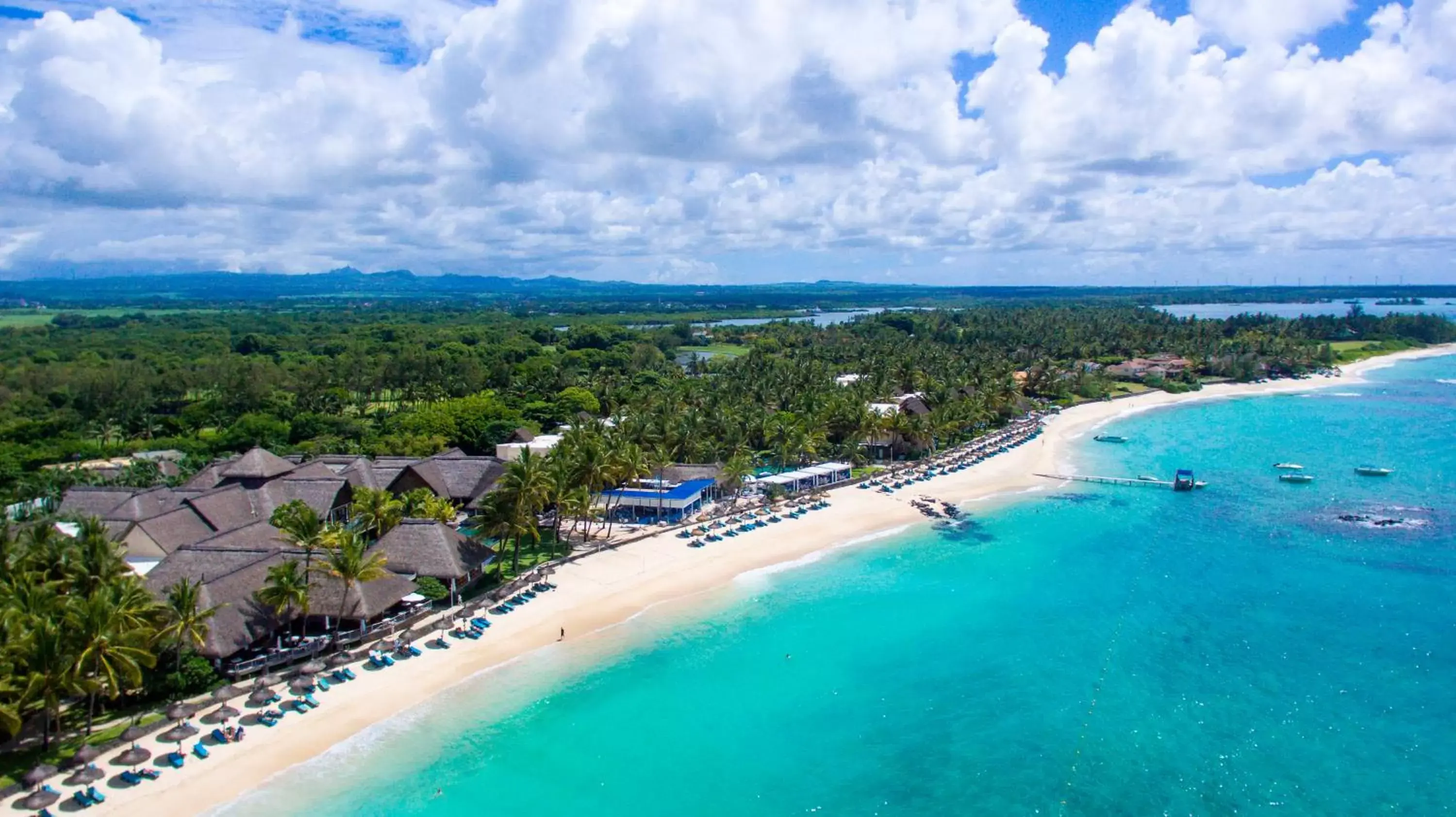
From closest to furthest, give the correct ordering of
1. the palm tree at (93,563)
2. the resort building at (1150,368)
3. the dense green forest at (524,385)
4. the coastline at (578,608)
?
the coastline at (578,608) < the palm tree at (93,563) < the dense green forest at (524,385) < the resort building at (1150,368)

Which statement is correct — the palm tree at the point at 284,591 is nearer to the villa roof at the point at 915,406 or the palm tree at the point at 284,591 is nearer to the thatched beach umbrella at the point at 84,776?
the thatched beach umbrella at the point at 84,776

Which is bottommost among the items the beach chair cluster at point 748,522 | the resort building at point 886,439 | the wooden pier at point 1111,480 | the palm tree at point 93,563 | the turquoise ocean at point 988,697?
the turquoise ocean at point 988,697

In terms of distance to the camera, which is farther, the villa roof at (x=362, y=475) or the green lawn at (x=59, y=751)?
the villa roof at (x=362, y=475)

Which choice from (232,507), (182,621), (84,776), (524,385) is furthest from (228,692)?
(524,385)

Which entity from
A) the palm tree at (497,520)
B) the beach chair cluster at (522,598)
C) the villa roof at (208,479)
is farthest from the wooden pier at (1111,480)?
the villa roof at (208,479)

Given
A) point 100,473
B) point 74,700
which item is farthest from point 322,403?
point 74,700

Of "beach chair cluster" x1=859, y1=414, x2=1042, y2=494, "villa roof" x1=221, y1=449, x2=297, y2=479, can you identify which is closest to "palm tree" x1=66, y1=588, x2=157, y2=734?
"villa roof" x1=221, y1=449, x2=297, y2=479
